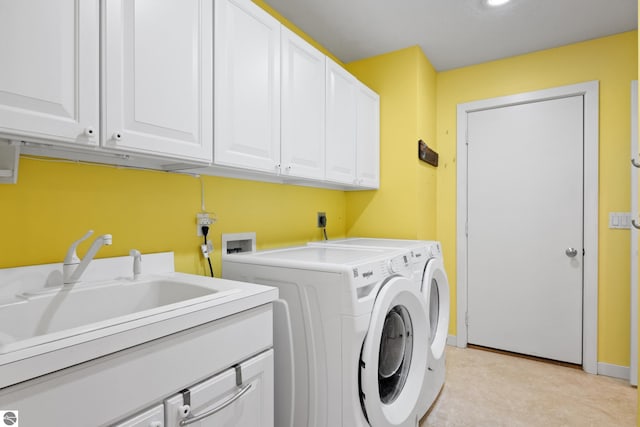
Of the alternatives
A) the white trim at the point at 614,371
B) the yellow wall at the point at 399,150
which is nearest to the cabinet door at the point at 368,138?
the yellow wall at the point at 399,150

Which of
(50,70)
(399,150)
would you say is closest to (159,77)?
(50,70)

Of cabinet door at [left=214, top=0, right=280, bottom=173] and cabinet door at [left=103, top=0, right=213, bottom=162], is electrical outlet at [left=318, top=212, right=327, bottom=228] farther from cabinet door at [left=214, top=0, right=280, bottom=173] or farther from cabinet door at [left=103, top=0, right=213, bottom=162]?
cabinet door at [left=103, top=0, right=213, bottom=162]

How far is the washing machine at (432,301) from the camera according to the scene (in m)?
1.84

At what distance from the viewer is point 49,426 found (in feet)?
2.10

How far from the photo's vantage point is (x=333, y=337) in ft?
4.21

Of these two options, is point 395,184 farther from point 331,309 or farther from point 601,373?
point 601,373

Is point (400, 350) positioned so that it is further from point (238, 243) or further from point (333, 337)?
point (238, 243)

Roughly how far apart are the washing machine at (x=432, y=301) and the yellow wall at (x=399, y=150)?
1.57 feet

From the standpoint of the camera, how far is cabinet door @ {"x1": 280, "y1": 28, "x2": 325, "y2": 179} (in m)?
1.72

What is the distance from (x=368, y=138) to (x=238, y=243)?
1.33 metres

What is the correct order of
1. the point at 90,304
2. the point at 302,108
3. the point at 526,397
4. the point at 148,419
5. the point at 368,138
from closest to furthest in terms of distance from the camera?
the point at 148,419
the point at 90,304
the point at 302,108
the point at 526,397
the point at 368,138

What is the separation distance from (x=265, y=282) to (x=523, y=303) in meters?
2.36

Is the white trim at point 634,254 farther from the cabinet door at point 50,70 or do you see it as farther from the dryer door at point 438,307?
the cabinet door at point 50,70

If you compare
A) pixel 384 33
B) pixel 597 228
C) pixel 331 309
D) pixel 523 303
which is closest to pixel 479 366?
pixel 523 303
